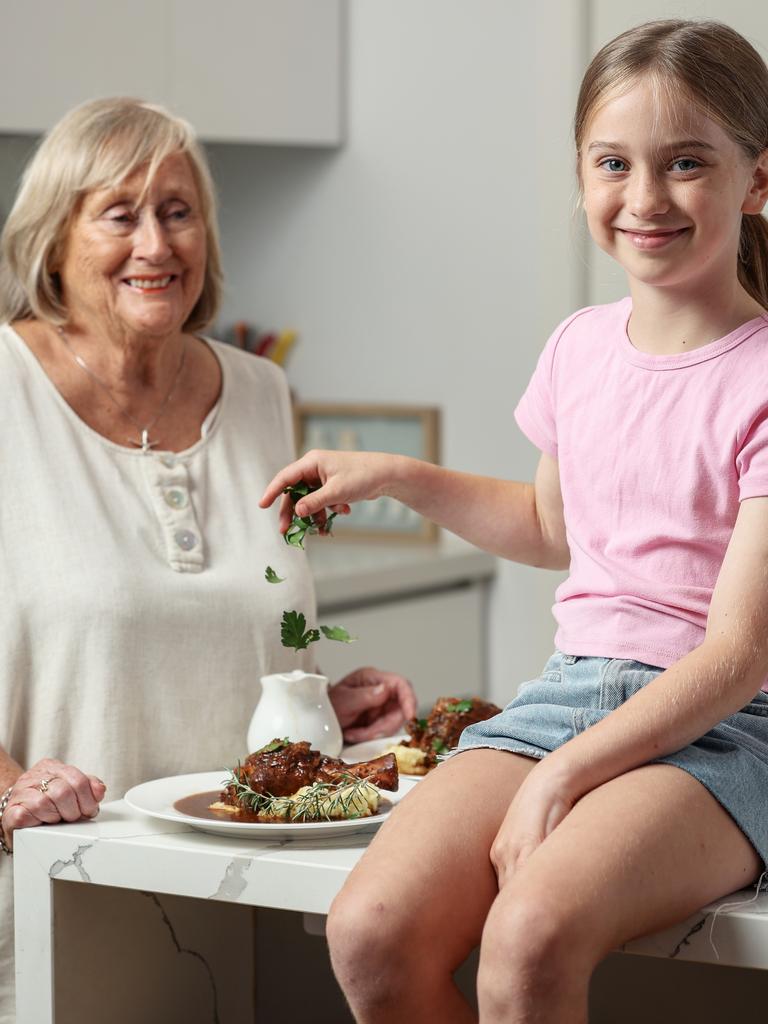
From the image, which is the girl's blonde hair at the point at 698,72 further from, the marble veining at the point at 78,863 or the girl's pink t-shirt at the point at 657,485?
the marble veining at the point at 78,863

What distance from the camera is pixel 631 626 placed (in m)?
1.18

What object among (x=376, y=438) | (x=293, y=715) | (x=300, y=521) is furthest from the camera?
(x=376, y=438)

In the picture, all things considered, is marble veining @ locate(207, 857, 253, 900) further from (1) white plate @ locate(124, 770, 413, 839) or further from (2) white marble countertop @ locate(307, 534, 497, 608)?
(2) white marble countertop @ locate(307, 534, 497, 608)

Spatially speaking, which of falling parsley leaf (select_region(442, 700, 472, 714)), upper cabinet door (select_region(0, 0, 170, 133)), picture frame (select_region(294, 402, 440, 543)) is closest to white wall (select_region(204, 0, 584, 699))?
picture frame (select_region(294, 402, 440, 543))

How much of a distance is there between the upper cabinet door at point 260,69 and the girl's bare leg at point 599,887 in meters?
2.04

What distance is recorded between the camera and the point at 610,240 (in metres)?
1.17

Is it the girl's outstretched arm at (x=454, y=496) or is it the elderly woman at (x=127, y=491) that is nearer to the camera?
the girl's outstretched arm at (x=454, y=496)

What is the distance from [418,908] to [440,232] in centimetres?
214

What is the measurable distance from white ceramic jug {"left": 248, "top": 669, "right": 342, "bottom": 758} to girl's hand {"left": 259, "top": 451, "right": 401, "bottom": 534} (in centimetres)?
20

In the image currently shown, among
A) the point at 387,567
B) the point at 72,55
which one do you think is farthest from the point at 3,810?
the point at 72,55

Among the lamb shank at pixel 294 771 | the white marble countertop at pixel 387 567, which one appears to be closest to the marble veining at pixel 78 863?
the lamb shank at pixel 294 771

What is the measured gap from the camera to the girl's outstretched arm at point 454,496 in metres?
1.33

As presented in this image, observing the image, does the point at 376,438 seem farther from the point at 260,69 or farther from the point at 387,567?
the point at 260,69

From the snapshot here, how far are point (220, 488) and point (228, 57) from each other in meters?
1.39
